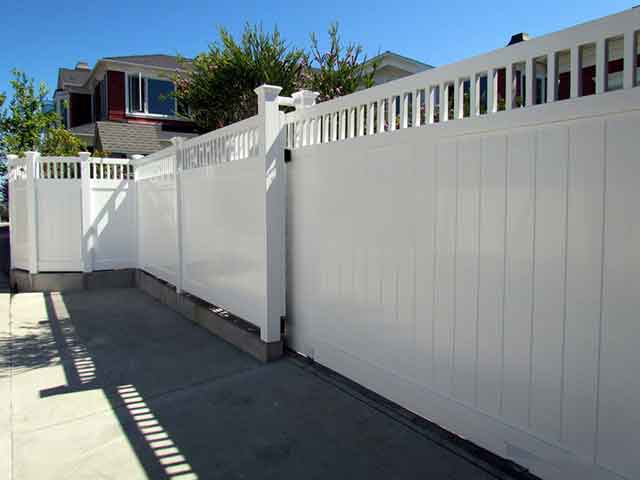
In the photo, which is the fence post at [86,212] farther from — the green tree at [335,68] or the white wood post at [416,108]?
the white wood post at [416,108]

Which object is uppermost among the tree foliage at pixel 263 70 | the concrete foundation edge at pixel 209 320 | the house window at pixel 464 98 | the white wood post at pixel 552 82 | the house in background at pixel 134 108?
the house in background at pixel 134 108

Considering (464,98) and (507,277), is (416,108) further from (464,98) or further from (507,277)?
(464,98)

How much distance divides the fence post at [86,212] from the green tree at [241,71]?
2.22 metres

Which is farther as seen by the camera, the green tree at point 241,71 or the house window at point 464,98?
the green tree at point 241,71

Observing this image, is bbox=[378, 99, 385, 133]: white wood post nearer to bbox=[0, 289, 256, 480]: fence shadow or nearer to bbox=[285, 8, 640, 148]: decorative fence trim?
bbox=[285, 8, 640, 148]: decorative fence trim

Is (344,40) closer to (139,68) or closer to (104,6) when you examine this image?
(104,6)

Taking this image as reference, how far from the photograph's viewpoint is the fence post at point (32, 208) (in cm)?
862

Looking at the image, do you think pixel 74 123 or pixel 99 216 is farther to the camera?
pixel 74 123

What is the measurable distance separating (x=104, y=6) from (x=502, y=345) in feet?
44.6

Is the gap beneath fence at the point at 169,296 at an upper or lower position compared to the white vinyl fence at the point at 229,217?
lower

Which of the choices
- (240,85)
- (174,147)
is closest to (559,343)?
(174,147)

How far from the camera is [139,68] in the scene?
19094 millimetres

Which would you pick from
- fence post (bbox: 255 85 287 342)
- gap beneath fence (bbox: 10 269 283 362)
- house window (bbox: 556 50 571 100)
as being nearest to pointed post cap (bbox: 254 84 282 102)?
fence post (bbox: 255 85 287 342)

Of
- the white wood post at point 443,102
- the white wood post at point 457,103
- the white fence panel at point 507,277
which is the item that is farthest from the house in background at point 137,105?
the white wood post at point 457,103
